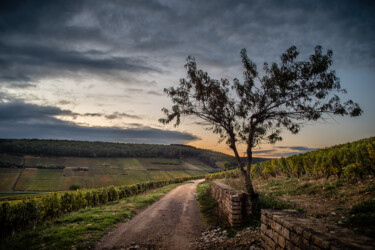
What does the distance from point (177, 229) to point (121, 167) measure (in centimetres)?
10483

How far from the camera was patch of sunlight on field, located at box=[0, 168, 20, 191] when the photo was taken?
6276cm

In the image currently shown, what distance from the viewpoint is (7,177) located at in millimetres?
70938

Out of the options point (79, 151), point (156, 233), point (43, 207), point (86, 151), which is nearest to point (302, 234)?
point (156, 233)

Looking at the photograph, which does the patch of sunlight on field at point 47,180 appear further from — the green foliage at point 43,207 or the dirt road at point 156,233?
the dirt road at point 156,233

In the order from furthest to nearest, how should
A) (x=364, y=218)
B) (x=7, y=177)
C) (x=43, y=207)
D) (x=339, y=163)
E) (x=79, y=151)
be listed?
(x=79, y=151)
(x=7, y=177)
(x=43, y=207)
(x=339, y=163)
(x=364, y=218)

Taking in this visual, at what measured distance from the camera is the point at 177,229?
9914mm

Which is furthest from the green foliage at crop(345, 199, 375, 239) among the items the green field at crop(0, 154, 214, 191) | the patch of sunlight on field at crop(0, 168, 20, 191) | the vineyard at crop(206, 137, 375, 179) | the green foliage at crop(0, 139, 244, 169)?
the patch of sunlight on field at crop(0, 168, 20, 191)

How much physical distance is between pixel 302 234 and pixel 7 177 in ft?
320

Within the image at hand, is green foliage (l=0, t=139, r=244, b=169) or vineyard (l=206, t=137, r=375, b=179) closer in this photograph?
vineyard (l=206, t=137, r=375, b=179)

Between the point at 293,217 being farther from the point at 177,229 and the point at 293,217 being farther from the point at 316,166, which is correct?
the point at 316,166

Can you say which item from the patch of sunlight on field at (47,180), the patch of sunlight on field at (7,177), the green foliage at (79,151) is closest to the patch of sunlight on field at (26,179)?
the patch of sunlight on field at (47,180)

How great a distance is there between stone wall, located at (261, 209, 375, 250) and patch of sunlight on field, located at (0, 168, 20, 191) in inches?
3277

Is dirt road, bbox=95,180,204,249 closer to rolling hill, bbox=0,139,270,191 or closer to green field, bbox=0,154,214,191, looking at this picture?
rolling hill, bbox=0,139,270,191

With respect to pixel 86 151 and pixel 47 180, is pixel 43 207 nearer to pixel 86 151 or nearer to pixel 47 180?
pixel 47 180
